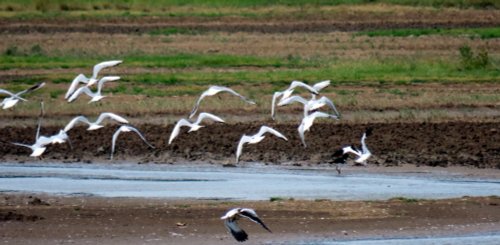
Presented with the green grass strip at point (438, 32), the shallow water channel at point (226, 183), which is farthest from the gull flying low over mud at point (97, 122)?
the green grass strip at point (438, 32)

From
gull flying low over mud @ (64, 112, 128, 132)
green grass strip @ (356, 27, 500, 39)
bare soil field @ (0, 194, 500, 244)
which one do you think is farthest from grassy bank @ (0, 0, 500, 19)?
bare soil field @ (0, 194, 500, 244)

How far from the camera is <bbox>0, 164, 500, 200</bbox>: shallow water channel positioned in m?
16.6

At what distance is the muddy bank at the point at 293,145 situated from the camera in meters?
19.6

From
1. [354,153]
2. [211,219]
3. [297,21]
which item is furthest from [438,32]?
[211,219]

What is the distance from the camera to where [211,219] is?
14609mm

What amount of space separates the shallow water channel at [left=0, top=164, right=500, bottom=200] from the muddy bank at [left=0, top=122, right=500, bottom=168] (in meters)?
0.73

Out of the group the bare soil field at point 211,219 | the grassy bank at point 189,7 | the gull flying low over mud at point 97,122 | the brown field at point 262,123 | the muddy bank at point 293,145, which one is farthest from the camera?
the grassy bank at point 189,7

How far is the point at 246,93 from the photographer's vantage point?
26.3 m

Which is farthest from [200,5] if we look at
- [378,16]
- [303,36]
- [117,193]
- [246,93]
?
[117,193]

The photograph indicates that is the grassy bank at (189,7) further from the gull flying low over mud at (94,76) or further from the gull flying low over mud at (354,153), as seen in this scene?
the gull flying low over mud at (354,153)

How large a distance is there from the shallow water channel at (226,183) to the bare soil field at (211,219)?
28.4 inches

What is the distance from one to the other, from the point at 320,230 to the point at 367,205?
1.52 metres

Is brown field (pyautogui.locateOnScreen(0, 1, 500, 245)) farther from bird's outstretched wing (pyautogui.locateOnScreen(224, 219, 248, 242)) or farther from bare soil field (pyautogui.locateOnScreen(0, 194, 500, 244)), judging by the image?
bird's outstretched wing (pyautogui.locateOnScreen(224, 219, 248, 242))

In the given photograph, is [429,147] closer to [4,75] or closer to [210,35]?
[4,75]
